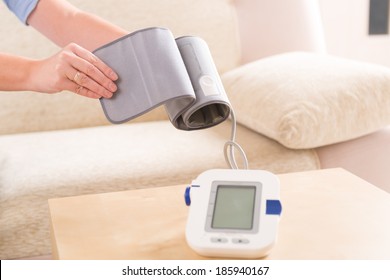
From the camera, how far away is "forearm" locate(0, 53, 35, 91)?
1.12 meters

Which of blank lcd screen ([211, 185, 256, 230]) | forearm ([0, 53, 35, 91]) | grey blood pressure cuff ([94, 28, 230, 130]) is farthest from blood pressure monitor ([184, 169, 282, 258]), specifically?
forearm ([0, 53, 35, 91])

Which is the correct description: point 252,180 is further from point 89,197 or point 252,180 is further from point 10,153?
point 10,153

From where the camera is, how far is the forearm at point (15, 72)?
1120 millimetres

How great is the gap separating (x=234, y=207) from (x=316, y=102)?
2.28ft

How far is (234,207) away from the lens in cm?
79

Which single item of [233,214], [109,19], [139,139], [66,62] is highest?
[66,62]

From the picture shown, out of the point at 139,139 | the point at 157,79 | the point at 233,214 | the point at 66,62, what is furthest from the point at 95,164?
the point at 233,214

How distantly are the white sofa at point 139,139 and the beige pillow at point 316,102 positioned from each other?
2 centimetres

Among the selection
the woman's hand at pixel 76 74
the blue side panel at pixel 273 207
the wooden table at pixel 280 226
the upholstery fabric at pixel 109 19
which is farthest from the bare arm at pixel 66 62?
the upholstery fabric at pixel 109 19

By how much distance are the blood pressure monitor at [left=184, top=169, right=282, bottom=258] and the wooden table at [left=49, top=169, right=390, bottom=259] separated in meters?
0.03

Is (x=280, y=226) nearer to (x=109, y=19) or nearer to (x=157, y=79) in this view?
(x=157, y=79)

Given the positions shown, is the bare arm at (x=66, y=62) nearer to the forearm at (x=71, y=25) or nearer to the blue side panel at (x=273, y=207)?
the forearm at (x=71, y=25)
